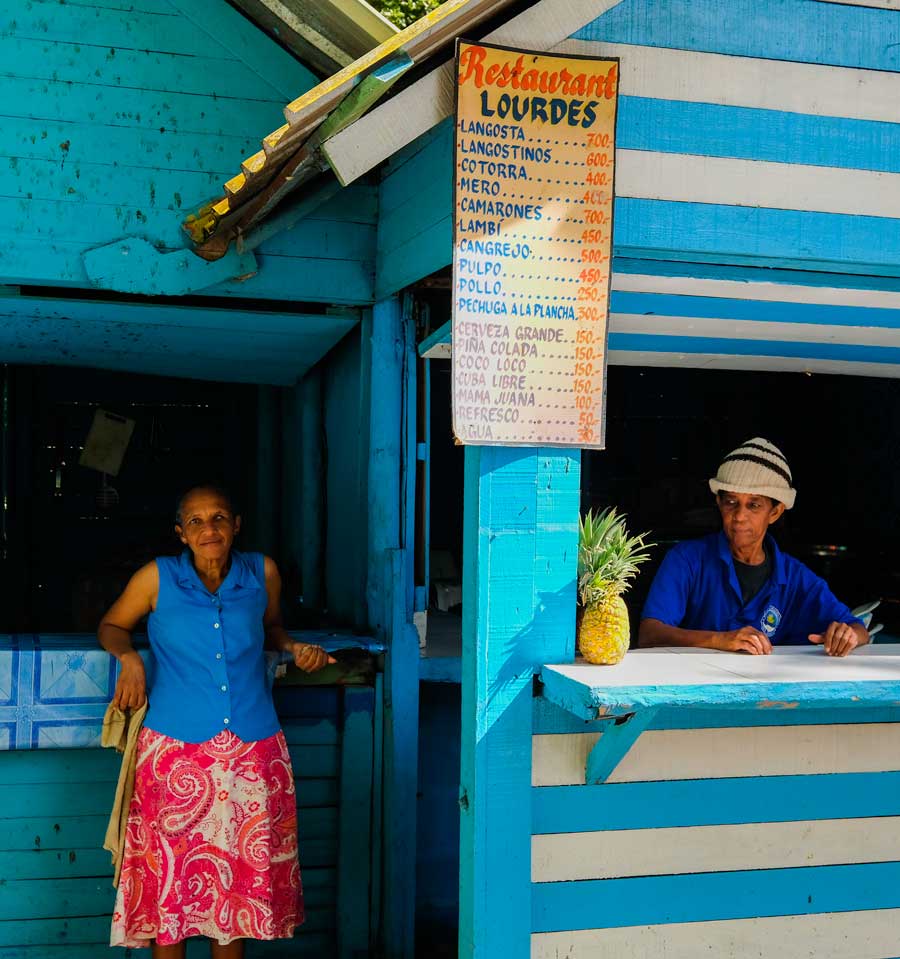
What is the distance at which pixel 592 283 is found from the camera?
2.83 m

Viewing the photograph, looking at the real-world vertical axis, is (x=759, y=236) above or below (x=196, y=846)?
above

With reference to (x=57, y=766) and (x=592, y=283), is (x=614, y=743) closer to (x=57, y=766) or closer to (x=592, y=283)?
(x=592, y=283)

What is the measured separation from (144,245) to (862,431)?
4.17m

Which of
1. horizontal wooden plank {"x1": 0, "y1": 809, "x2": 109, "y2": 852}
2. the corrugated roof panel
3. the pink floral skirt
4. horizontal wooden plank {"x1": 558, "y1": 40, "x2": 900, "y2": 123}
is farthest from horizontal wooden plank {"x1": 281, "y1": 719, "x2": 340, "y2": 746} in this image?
horizontal wooden plank {"x1": 558, "y1": 40, "x2": 900, "y2": 123}

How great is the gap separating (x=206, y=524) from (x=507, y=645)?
1.32 meters

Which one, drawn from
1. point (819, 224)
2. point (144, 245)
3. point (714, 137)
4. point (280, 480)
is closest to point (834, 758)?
point (819, 224)

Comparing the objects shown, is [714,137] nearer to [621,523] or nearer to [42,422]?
[621,523]

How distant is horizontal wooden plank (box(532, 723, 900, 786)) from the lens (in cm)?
296

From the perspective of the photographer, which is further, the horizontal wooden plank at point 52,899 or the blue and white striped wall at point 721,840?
the horizontal wooden plank at point 52,899

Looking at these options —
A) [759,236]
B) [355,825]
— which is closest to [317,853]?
[355,825]

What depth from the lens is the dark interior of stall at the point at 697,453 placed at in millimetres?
6020

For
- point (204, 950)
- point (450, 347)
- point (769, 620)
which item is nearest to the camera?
point (450, 347)

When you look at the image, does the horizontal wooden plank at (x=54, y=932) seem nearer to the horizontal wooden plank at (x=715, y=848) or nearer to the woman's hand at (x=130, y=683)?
the woman's hand at (x=130, y=683)

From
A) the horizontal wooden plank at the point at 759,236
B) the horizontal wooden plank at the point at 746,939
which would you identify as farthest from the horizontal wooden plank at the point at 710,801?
the horizontal wooden plank at the point at 759,236
